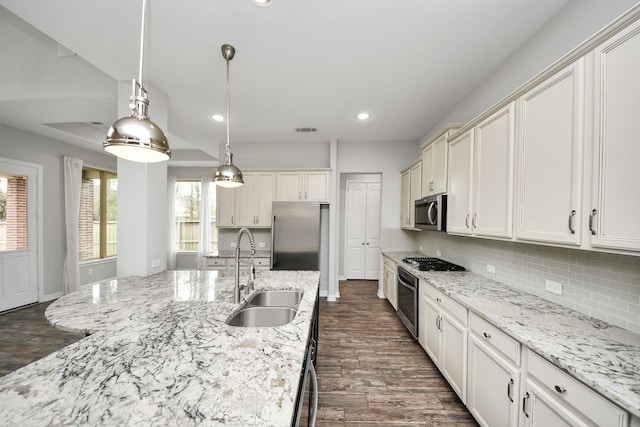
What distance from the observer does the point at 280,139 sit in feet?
15.2

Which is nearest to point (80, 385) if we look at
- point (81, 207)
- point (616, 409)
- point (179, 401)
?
point (179, 401)

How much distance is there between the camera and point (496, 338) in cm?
149

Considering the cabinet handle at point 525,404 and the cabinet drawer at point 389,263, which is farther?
the cabinet drawer at point 389,263

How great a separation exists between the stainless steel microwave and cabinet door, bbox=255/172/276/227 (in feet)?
8.15

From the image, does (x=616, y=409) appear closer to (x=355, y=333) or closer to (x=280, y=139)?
(x=355, y=333)

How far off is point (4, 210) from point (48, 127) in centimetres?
148

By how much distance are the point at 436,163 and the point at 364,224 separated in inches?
131

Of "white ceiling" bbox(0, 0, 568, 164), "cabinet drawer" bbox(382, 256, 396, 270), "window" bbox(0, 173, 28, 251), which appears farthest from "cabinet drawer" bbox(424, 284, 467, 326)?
"window" bbox(0, 173, 28, 251)

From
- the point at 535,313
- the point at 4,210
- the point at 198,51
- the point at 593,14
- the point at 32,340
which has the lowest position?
the point at 32,340

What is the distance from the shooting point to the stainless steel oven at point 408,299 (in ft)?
9.28

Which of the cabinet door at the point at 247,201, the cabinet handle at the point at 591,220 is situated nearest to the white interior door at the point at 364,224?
the cabinet door at the point at 247,201

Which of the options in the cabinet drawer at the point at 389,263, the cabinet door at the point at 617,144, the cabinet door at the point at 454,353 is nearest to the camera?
the cabinet door at the point at 617,144

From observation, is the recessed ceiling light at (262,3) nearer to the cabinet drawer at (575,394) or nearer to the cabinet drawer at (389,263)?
the cabinet drawer at (575,394)

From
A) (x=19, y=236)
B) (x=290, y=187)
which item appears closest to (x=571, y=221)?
(x=290, y=187)
